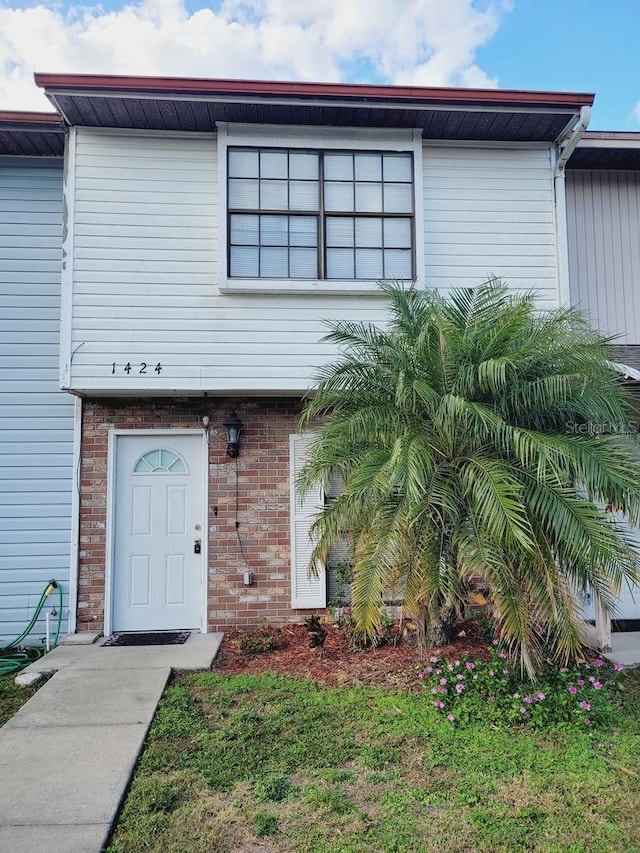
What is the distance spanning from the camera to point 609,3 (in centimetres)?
1003

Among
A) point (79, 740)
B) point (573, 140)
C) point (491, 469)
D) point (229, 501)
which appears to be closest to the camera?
point (79, 740)

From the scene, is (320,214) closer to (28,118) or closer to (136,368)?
(136,368)

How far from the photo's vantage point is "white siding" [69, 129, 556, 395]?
6.23 meters

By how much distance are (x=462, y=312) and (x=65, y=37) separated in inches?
411

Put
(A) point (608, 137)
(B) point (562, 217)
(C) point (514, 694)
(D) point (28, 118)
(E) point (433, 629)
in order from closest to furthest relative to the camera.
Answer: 1. (C) point (514, 694)
2. (E) point (433, 629)
3. (D) point (28, 118)
4. (B) point (562, 217)
5. (A) point (608, 137)

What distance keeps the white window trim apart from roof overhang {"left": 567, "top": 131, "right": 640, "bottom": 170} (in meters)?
2.28

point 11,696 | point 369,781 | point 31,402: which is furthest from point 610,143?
point 11,696

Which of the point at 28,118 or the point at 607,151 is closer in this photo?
the point at 28,118

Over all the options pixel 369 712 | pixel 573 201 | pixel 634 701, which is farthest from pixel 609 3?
pixel 369 712

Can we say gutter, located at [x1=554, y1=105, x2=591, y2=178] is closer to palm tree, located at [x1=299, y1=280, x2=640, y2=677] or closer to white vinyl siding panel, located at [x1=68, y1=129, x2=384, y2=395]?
white vinyl siding panel, located at [x1=68, y1=129, x2=384, y2=395]

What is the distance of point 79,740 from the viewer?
13.4 ft

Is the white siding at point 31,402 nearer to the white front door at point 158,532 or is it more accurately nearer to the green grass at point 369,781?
the white front door at point 158,532

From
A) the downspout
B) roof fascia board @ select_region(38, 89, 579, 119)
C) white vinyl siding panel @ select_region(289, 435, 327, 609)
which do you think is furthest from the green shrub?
roof fascia board @ select_region(38, 89, 579, 119)

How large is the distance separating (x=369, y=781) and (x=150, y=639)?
3.61 metres
